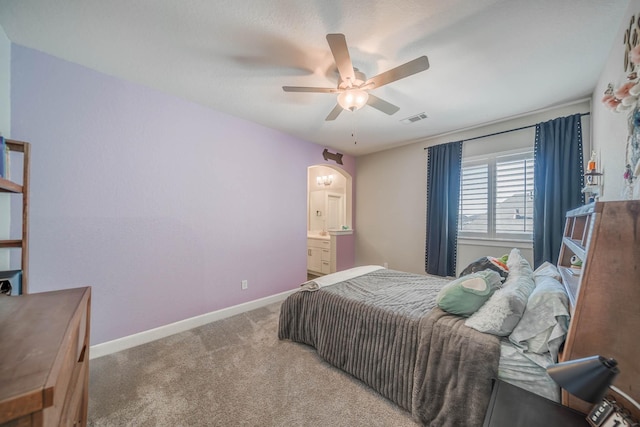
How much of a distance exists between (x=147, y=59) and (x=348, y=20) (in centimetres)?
164

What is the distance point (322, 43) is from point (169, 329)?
302cm

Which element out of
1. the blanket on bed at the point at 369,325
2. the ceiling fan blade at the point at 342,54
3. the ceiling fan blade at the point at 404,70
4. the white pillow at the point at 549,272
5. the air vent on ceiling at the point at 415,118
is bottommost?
the blanket on bed at the point at 369,325

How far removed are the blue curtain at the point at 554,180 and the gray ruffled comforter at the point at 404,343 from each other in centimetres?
145

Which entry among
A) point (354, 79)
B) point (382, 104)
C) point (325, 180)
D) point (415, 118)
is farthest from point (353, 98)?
point (325, 180)

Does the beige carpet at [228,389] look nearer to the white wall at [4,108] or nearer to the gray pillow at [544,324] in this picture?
the gray pillow at [544,324]

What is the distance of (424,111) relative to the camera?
2.83 meters

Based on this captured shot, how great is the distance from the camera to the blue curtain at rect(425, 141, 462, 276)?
343 cm

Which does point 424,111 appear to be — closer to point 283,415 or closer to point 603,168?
point 603,168

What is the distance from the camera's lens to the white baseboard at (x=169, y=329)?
2.08m

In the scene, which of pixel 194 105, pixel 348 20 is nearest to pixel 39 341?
pixel 348 20

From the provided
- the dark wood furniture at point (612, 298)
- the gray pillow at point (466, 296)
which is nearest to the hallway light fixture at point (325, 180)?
the gray pillow at point (466, 296)

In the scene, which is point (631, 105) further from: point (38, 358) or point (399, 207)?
point (399, 207)

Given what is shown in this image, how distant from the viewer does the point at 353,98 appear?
1.93 meters

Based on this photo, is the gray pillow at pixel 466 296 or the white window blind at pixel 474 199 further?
the white window blind at pixel 474 199
